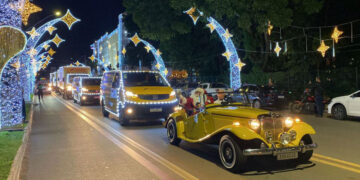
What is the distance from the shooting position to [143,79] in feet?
47.5

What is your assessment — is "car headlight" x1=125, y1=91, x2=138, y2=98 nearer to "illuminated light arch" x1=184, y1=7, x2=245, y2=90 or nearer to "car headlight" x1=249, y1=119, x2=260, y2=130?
"car headlight" x1=249, y1=119, x2=260, y2=130

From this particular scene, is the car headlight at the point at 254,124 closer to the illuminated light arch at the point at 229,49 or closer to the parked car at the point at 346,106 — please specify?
the parked car at the point at 346,106

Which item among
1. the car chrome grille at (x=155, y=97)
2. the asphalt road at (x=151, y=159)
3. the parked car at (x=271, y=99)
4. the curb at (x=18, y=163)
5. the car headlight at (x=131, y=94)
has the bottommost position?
the asphalt road at (x=151, y=159)

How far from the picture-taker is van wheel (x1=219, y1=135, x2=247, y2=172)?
256 inches

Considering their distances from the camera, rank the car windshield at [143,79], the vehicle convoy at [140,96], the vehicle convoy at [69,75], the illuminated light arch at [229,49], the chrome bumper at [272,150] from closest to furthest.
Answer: the chrome bumper at [272,150] < the vehicle convoy at [140,96] < the car windshield at [143,79] < the illuminated light arch at [229,49] < the vehicle convoy at [69,75]

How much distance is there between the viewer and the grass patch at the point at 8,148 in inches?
275

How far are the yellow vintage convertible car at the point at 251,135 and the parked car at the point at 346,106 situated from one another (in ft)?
27.3

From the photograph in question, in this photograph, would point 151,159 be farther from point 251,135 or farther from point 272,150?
point 272,150

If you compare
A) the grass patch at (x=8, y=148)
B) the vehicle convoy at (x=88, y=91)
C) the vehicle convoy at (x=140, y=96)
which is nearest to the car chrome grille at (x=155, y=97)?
the vehicle convoy at (x=140, y=96)

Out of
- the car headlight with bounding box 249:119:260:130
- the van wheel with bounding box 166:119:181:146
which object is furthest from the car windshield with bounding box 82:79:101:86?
the car headlight with bounding box 249:119:260:130

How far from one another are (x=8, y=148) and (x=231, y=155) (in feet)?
19.4

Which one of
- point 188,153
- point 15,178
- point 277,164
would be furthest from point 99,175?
point 277,164

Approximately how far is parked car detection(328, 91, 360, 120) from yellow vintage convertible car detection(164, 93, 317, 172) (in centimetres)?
831

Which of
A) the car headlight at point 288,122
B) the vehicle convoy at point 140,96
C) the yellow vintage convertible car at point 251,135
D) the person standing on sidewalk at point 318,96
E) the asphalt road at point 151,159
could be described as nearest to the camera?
the yellow vintage convertible car at point 251,135
